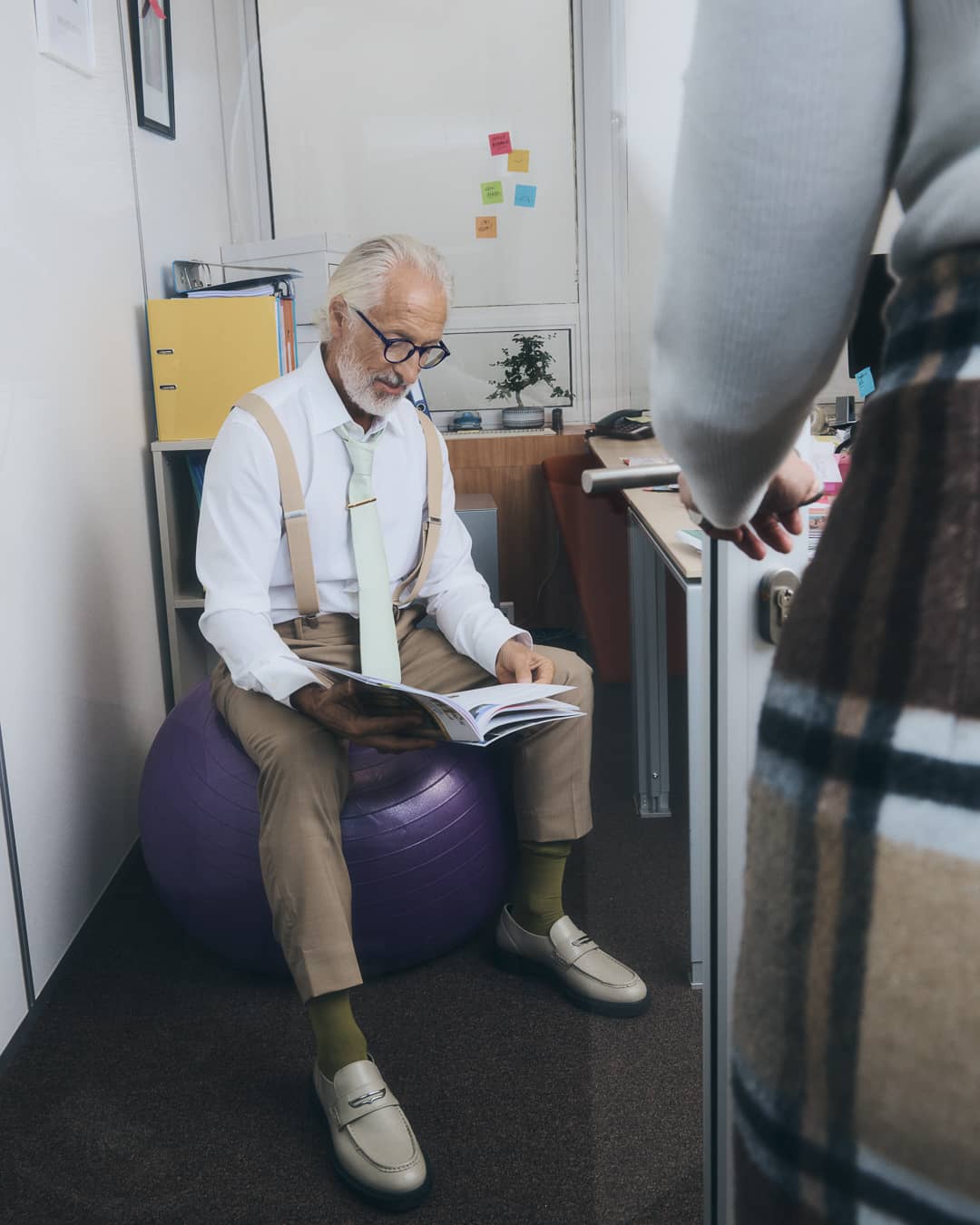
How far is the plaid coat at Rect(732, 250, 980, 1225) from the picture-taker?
1.13 feet

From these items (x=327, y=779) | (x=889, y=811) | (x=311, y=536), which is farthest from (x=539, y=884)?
(x=889, y=811)

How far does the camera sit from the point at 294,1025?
59.6 inches

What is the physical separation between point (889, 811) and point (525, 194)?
1.25 meters

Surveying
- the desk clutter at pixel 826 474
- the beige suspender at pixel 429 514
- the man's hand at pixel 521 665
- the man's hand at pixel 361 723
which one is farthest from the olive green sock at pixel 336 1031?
the desk clutter at pixel 826 474

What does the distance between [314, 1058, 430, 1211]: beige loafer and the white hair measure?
40.3 inches

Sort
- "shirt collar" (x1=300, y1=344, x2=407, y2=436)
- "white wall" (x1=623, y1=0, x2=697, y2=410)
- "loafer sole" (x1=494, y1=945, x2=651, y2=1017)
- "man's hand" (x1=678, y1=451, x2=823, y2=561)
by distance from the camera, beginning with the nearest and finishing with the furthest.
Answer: "man's hand" (x1=678, y1=451, x2=823, y2=561), "white wall" (x1=623, y1=0, x2=697, y2=410), "loafer sole" (x1=494, y1=945, x2=651, y2=1017), "shirt collar" (x1=300, y1=344, x2=407, y2=436)

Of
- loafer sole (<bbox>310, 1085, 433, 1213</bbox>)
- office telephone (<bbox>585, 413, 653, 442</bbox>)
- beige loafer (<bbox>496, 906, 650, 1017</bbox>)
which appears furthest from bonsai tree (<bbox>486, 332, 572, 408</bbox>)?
loafer sole (<bbox>310, 1085, 433, 1213</bbox>)

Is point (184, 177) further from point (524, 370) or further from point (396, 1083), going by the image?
point (396, 1083)

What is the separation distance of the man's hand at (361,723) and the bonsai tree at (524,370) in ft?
1.65

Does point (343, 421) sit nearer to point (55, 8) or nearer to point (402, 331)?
point (402, 331)

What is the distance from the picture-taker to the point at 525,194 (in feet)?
4.75

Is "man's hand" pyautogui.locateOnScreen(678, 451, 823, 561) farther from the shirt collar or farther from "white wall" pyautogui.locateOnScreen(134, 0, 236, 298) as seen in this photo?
"white wall" pyautogui.locateOnScreen(134, 0, 236, 298)

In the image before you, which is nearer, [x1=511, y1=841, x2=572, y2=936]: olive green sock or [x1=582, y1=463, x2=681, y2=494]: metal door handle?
[x1=582, y1=463, x2=681, y2=494]: metal door handle

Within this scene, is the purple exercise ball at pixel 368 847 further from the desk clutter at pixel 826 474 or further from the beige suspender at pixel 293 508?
the desk clutter at pixel 826 474
